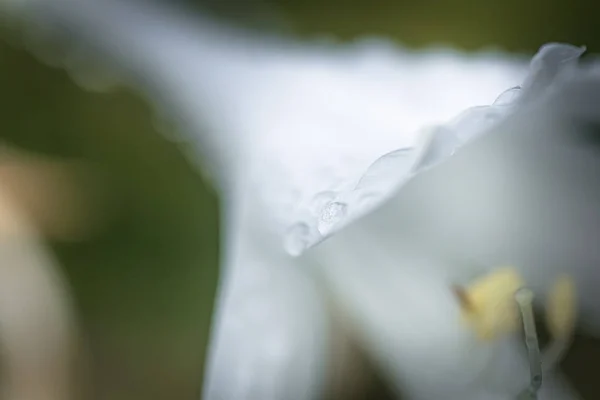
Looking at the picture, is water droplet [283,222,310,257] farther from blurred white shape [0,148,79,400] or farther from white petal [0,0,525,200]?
blurred white shape [0,148,79,400]

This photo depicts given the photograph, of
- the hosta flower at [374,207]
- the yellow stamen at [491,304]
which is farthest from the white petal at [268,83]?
the yellow stamen at [491,304]

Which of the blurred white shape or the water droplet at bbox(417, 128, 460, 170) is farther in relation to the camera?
the blurred white shape

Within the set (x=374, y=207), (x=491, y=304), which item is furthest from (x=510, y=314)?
(x=374, y=207)

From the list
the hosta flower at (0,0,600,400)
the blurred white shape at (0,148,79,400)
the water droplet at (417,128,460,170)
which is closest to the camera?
the water droplet at (417,128,460,170)

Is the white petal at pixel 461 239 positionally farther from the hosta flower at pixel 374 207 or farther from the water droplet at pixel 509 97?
the water droplet at pixel 509 97

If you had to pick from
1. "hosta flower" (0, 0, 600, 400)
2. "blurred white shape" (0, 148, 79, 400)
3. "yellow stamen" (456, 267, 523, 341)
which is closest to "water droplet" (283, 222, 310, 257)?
"hosta flower" (0, 0, 600, 400)

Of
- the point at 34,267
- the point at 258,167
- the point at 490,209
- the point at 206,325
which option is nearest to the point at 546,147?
the point at 490,209

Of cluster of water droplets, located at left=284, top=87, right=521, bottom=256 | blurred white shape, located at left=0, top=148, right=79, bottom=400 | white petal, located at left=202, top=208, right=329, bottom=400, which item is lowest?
blurred white shape, located at left=0, top=148, right=79, bottom=400

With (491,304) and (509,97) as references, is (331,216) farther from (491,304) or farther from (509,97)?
(491,304)
